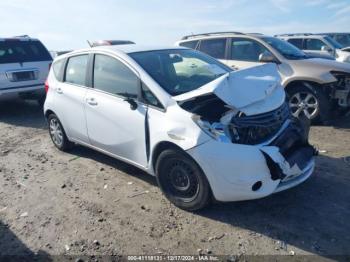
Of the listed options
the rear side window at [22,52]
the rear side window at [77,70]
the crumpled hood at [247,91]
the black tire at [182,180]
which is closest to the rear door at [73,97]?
the rear side window at [77,70]

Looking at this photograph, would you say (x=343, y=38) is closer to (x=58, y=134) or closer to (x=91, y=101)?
(x=58, y=134)

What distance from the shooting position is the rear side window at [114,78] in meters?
4.18

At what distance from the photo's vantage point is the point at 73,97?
5.11 metres

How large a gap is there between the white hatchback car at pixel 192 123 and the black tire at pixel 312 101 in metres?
2.72

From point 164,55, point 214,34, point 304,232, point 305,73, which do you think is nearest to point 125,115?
point 164,55

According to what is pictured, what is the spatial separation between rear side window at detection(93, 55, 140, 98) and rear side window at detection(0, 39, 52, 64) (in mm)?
4953

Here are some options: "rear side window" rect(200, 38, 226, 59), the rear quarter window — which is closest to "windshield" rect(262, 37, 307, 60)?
"rear side window" rect(200, 38, 226, 59)

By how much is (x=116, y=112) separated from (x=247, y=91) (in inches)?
65.2

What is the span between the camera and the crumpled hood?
348cm

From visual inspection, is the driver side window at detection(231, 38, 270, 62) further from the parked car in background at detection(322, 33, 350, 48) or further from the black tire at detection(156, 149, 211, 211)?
the parked car in background at detection(322, 33, 350, 48)

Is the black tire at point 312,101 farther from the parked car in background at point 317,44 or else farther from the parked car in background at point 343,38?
the parked car in background at point 343,38

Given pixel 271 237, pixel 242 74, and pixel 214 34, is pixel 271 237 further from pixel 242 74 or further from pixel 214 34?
pixel 214 34

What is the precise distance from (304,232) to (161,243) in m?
1.40

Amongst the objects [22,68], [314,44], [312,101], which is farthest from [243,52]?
[314,44]
